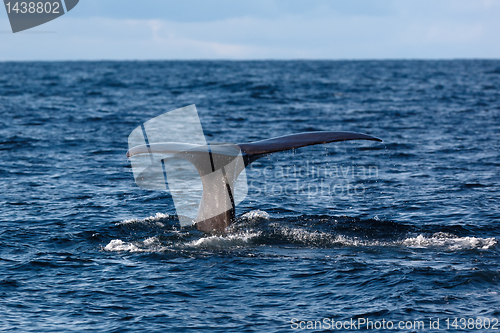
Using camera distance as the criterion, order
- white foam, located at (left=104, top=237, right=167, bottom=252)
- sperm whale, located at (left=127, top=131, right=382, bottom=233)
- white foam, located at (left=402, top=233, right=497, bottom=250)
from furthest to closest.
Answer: white foam, located at (left=104, top=237, right=167, bottom=252)
white foam, located at (left=402, top=233, right=497, bottom=250)
sperm whale, located at (left=127, top=131, right=382, bottom=233)

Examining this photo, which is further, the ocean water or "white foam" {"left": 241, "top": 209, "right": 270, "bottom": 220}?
"white foam" {"left": 241, "top": 209, "right": 270, "bottom": 220}

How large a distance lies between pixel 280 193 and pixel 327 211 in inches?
88.0

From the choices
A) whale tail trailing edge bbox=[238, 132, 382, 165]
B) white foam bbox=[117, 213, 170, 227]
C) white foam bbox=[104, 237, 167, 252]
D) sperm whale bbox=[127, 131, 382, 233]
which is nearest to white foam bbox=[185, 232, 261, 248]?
sperm whale bbox=[127, 131, 382, 233]

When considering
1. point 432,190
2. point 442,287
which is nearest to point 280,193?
point 432,190

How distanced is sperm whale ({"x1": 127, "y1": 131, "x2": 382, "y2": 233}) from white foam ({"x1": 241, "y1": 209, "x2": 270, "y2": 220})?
1671 mm

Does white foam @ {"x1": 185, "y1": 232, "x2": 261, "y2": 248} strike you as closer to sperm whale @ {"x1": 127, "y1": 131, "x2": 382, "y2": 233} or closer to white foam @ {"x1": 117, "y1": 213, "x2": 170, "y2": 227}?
sperm whale @ {"x1": 127, "y1": 131, "x2": 382, "y2": 233}

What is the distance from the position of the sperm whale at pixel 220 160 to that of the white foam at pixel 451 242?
8.84 ft

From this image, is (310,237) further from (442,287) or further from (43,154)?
(43,154)

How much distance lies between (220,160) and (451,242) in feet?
14.5

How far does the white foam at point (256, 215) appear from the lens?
11.9 metres

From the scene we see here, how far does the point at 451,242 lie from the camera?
10.2 metres

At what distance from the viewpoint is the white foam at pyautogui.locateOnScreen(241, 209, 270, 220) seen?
467 inches

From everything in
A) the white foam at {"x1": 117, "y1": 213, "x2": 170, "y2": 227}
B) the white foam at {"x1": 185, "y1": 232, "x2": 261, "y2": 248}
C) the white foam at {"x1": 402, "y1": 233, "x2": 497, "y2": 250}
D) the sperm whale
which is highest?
the sperm whale

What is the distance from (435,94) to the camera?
1810 inches
